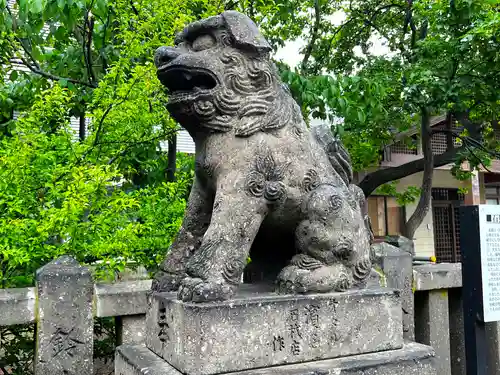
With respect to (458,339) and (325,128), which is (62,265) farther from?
(458,339)

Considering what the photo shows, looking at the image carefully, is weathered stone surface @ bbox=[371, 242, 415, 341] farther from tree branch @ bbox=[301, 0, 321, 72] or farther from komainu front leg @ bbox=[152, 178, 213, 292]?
tree branch @ bbox=[301, 0, 321, 72]

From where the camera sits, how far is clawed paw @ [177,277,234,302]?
2240 mm

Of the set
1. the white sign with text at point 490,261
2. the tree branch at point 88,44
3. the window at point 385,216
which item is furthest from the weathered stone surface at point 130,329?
the window at point 385,216

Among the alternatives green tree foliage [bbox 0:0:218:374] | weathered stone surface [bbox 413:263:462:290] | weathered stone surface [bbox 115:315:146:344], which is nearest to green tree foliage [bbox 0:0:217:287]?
green tree foliage [bbox 0:0:218:374]

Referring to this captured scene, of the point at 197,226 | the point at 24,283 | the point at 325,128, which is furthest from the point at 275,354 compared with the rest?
the point at 24,283

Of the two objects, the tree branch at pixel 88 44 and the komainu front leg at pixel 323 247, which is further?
the tree branch at pixel 88 44

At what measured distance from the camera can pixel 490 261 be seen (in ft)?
12.0

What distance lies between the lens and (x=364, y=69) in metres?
9.94

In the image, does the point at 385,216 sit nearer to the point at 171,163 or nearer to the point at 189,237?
the point at 171,163

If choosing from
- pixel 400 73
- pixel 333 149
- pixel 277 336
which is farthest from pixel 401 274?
pixel 400 73

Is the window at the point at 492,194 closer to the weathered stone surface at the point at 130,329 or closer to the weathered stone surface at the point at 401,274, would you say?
the weathered stone surface at the point at 401,274

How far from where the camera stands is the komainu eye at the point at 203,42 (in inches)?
102

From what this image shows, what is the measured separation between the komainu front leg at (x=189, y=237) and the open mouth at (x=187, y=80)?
548 millimetres

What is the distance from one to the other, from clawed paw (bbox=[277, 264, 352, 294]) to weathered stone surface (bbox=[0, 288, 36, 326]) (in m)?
1.48
